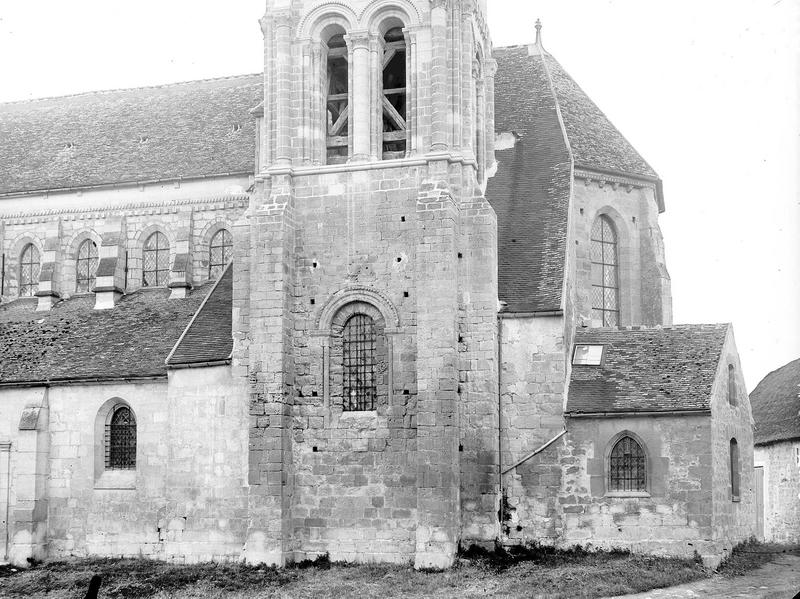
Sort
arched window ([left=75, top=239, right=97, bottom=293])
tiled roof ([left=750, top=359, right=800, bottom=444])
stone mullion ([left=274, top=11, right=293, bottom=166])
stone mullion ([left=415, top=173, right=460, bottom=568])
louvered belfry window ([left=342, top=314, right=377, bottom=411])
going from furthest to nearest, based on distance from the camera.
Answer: arched window ([left=75, top=239, right=97, bottom=293]) < tiled roof ([left=750, top=359, right=800, bottom=444]) < stone mullion ([left=274, top=11, right=293, bottom=166]) < louvered belfry window ([left=342, top=314, right=377, bottom=411]) < stone mullion ([left=415, top=173, right=460, bottom=568])

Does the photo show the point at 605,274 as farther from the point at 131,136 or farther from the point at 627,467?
the point at 131,136

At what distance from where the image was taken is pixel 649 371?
27.0 m

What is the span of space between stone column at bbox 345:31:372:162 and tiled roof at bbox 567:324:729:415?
6933mm

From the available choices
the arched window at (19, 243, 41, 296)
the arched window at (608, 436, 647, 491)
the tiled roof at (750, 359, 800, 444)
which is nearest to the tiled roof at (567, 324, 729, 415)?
the arched window at (608, 436, 647, 491)

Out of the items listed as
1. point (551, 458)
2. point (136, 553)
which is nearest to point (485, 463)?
point (551, 458)

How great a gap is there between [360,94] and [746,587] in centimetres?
1377

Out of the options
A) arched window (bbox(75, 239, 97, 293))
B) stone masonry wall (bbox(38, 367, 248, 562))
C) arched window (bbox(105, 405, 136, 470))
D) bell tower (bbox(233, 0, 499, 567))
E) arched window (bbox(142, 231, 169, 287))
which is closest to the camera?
bell tower (bbox(233, 0, 499, 567))

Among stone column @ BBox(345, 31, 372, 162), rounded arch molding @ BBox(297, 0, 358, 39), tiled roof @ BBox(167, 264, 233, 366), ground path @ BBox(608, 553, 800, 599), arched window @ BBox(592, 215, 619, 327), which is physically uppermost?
rounded arch molding @ BBox(297, 0, 358, 39)

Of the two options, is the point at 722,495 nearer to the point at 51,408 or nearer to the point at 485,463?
the point at 485,463

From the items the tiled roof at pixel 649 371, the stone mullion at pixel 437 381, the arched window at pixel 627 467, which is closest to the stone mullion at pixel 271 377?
the stone mullion at pixel 437 381

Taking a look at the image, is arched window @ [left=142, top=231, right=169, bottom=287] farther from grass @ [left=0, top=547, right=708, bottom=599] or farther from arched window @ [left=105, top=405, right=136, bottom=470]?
grass @ [left=0, top=547, right=708, bottom=599]

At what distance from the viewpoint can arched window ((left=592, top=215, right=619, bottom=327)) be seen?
1258 inches

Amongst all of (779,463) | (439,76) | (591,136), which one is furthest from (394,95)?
(779,463)

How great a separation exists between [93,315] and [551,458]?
14493 mm
